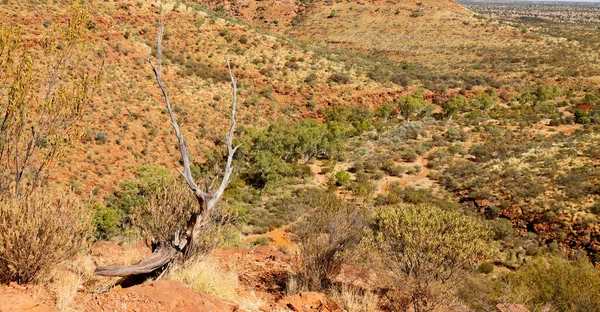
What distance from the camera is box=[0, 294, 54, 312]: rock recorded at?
11.4 ft

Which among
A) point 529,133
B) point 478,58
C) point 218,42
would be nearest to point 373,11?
point 478,58

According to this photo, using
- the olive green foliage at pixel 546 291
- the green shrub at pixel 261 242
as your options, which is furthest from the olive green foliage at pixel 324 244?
the green shrub at pixel 261 242

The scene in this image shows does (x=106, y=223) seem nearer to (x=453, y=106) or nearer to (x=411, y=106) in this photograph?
(x=411, y=106)

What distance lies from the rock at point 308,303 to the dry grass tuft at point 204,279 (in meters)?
0.78

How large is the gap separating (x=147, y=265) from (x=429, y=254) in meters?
4.49

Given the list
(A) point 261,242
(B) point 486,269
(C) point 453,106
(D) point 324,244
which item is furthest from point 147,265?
(C) point 453,106

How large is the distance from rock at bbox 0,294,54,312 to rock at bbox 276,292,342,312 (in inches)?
119

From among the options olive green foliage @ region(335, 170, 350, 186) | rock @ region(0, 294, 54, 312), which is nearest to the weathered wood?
rock @ region(0, 294, 54, 312)

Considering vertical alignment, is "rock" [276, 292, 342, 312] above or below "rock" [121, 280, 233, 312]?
below

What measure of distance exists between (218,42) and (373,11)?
46.1 meters

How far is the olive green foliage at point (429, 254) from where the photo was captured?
6355mm

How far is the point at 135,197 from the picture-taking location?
17.4 metres

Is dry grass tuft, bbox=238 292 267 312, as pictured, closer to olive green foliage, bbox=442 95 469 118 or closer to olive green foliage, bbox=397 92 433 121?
olive green foliage, bbox=397 92 433 121

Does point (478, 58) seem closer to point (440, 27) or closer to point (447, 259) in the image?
point (440, 27)
